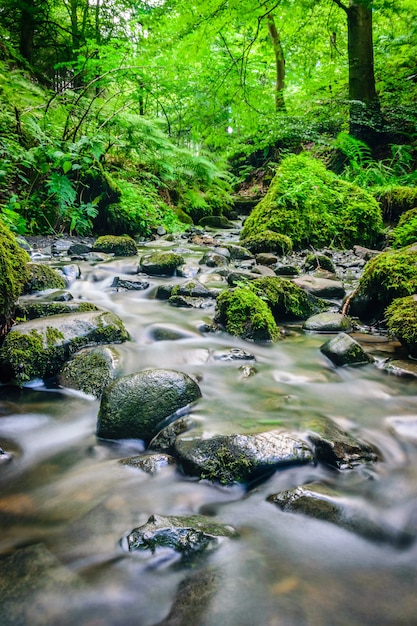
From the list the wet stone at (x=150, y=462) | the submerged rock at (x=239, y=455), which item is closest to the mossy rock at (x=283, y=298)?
the submerged rock at (x=239, y=455)

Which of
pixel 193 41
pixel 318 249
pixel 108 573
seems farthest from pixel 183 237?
pixel 108 573

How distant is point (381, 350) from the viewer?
3896mm

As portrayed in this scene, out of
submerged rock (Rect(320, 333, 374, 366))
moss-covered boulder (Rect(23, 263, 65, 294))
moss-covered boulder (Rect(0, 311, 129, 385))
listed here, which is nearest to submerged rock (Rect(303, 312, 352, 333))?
submerged rock (Rect(320, 333, 374, 366))

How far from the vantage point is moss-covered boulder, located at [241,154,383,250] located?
8.37m

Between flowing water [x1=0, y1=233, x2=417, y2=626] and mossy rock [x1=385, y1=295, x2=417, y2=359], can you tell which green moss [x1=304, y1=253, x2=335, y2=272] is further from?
flowing water [x1=0, y1=233, x2=417, y2=626]

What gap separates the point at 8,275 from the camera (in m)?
3.24

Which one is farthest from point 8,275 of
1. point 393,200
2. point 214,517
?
point 393,200

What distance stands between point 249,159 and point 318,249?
480 inches

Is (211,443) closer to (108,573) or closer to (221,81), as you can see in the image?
(108,573)

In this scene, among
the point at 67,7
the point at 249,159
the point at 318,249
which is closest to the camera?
the point at 318,249

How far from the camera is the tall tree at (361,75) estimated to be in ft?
33.1

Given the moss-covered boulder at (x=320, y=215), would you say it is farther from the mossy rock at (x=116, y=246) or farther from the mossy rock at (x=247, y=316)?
the mossy rock at (x=247, y=316)

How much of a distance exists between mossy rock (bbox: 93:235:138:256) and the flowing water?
16.6ft

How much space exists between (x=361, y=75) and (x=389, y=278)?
872 centimetres
